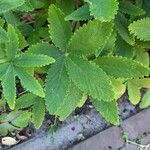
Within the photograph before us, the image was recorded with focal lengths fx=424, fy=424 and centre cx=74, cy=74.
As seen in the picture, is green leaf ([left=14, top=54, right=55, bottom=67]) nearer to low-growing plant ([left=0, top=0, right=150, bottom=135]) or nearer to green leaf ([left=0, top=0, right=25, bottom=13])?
low-growing plant ([left=0, top=0, right=150, bottom=135])

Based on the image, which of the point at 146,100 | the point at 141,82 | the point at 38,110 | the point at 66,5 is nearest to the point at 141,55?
the point at 141,82

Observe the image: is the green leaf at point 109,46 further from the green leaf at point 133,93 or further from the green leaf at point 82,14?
the green leaf at point 133,93

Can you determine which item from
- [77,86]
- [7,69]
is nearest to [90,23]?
[77,86]

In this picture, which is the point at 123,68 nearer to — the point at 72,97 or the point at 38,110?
the point at 72,97

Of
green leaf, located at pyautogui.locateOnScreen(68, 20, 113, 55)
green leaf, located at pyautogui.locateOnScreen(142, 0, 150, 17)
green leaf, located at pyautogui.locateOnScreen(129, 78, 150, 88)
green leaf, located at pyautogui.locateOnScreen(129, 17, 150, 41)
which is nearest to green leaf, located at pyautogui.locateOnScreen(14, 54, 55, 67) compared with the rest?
green leaf, located at pyautogui.locateOnScreen(68, 20, 113, 55)

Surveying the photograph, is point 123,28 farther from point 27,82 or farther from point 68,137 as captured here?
point 68,137

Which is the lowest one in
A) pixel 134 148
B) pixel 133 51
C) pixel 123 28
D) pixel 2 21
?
pixel 134 148
